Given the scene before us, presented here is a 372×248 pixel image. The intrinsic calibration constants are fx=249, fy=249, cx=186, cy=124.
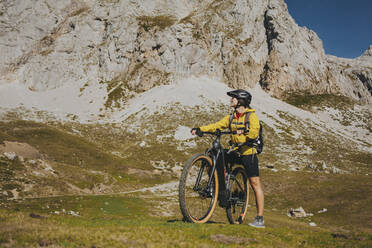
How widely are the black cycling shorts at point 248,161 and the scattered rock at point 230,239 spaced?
2994mm

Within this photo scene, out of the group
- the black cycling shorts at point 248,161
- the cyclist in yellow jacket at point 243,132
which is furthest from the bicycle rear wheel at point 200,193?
the black cycling shorts at point 248,161

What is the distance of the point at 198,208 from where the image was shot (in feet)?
34.0

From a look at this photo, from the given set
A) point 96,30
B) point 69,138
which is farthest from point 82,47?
point 69,138

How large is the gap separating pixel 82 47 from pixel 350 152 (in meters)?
128

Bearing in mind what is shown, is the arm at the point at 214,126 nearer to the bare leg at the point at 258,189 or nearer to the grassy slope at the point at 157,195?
the bare leg at the point at 258,189

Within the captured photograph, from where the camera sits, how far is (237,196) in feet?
38.8

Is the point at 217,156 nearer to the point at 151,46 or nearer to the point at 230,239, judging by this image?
the point at 230,239

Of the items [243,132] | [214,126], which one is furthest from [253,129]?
[214,126]

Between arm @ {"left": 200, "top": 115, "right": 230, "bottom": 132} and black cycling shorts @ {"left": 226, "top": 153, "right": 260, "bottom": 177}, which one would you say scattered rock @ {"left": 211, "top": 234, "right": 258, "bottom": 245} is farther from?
arm @ {"left": 200, "top": 115, "right": 230, "bottom": 132}

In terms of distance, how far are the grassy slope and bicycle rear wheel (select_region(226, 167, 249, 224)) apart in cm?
93

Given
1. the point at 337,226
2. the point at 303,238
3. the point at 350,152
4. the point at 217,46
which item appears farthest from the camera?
the point at 217,46

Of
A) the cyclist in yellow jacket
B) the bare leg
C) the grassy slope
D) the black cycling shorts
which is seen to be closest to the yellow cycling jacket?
the cyclist in yellow jacket

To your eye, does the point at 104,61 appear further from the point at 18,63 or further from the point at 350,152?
the point at 350,152

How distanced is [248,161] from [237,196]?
2.31 metres
